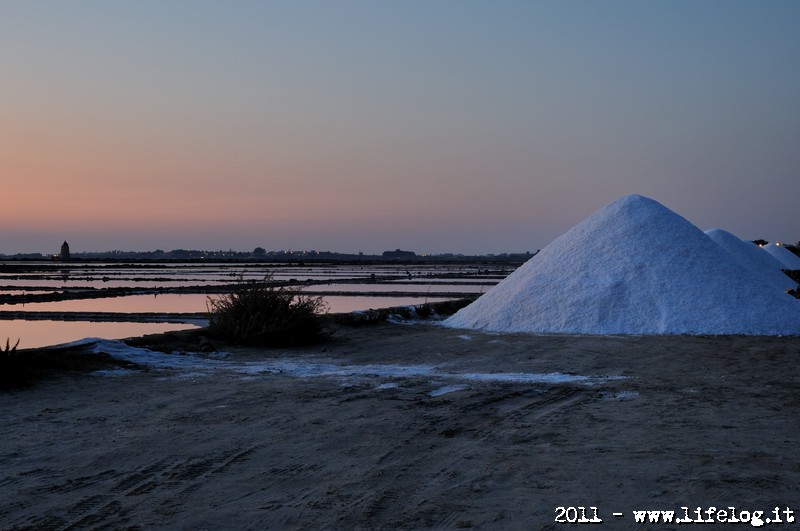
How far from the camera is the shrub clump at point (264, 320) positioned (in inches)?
366

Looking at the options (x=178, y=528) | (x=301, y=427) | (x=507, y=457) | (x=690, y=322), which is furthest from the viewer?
(x=690, y=322)

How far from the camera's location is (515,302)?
11805 mm

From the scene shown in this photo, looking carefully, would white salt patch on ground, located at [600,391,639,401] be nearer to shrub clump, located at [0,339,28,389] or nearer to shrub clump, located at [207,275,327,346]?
shrub clump, located at [0,339,28,389]

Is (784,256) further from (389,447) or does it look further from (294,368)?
(389,447)

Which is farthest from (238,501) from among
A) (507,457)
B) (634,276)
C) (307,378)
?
(634,276)

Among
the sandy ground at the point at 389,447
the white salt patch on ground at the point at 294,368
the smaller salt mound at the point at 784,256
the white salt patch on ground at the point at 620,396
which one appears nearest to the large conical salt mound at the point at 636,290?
the sandy ground at the point at 389,447

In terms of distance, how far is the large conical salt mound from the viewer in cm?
1068

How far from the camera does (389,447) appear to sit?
3918 millimetres

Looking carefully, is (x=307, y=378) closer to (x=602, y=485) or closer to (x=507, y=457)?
(x=507, y=457)

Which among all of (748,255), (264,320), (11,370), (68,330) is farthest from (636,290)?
(748,255)

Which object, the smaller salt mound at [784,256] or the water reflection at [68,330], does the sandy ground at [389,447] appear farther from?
the smaller salt mound at [784,256]

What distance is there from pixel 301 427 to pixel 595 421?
5.71 feet

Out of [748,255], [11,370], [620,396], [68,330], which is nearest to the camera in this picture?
[620,396]

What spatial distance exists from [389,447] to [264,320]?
18.9 ft
